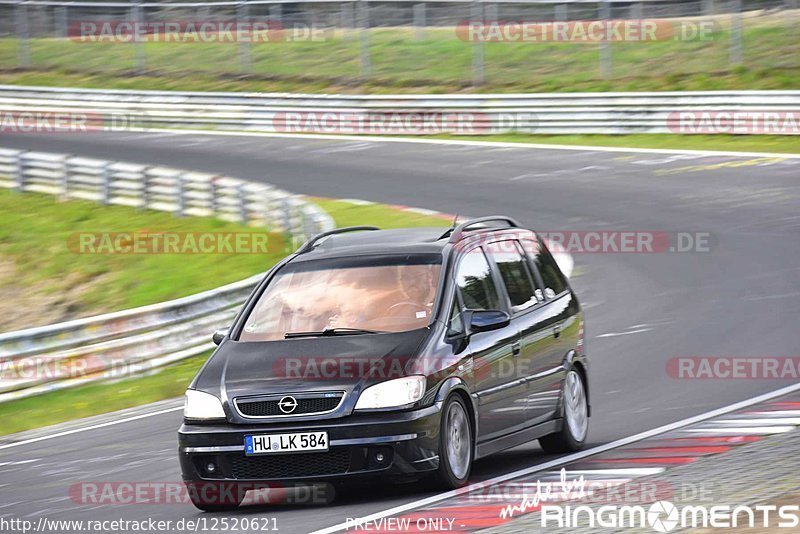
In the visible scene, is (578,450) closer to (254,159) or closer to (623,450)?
(623,450)

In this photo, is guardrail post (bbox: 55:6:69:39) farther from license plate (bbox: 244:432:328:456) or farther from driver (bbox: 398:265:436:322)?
license plate (bbox: 244:432:328:456)

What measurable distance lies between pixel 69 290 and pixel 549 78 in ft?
48.8

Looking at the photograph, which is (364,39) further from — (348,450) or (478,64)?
(348,450)

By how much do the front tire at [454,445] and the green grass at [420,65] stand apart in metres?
23.4

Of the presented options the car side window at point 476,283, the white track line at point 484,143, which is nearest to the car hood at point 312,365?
the car side window at point 476,283

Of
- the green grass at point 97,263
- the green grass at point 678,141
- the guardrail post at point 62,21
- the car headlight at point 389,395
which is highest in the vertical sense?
the guardrail post at point 62,21

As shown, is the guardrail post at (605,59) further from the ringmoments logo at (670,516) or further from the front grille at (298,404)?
the ringmoments logo at (670,516)

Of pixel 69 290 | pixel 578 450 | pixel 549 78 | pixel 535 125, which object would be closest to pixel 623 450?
pixel 578 450

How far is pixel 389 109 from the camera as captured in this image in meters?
33.8

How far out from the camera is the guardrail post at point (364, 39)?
34688mm

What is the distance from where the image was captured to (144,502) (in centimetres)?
906

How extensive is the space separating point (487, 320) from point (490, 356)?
31 cm

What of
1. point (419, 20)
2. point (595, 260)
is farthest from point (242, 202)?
point (419, 20)

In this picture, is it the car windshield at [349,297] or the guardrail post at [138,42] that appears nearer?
the car windshield at [349,297]
